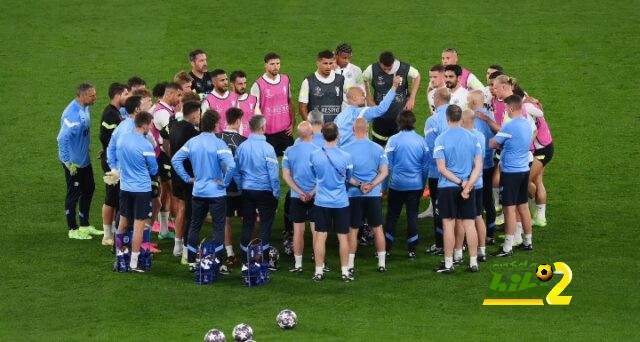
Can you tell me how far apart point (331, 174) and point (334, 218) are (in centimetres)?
54

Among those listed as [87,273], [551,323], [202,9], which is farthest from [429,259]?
[202,9]

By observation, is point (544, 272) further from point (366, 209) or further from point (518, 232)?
point (366, 209)

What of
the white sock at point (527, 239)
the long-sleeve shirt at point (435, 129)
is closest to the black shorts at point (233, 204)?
the long-sleeve shirt at point (435, 129)

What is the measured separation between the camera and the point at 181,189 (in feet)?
48.2

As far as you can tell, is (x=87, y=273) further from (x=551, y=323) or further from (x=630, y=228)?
(x=630, y=228)

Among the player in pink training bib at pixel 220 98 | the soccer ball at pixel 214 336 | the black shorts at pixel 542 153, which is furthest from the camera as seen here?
the black shorts at pixel 542 153

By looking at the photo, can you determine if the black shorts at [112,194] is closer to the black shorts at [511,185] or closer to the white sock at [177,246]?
the white sock at [177,246]

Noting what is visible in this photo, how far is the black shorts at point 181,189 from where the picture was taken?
14.5 m

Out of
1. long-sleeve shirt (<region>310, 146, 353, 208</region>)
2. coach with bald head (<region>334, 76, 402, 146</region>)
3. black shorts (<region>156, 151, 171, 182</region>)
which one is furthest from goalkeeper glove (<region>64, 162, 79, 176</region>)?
long-sleeve shirt (<region>310, 146, 353, 208</region>)

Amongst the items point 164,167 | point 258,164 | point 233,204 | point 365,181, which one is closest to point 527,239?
point 365,181

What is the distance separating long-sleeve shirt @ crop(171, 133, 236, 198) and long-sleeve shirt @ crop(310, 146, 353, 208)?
1.00m

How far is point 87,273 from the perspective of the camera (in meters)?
14.3

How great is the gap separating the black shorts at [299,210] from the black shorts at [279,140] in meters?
2.17

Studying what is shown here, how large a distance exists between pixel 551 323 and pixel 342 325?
207 cm
